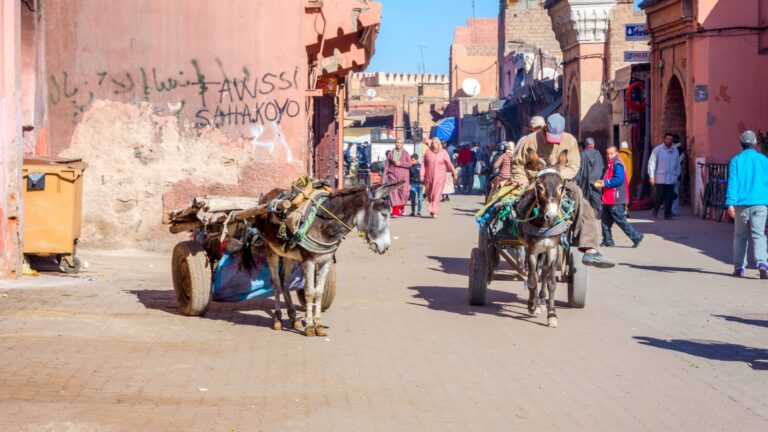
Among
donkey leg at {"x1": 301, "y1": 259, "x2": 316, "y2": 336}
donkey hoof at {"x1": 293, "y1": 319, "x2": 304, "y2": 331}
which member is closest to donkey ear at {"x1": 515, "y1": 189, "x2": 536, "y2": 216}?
donkey leg at {"x1": 301, "y1": 259, "x2": 316, "y2": 336}

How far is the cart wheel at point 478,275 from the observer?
37.8 feet

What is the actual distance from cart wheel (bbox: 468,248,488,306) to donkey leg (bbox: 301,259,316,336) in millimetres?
2228

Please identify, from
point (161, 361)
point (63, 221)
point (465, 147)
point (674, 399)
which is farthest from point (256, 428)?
point (465, 147)

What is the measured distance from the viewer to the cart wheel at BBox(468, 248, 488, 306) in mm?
11523

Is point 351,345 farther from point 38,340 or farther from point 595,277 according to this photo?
point 595,277

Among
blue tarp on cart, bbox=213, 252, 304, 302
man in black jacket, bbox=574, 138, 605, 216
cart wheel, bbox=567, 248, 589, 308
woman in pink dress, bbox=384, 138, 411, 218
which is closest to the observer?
blue tarp on cart, bbox=213, 252, 304, 302

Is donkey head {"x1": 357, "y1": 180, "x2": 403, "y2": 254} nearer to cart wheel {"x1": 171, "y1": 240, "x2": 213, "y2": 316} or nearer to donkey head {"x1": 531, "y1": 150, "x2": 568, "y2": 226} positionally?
donkey head {"x1": 531, "y1": 150, "x2": 568, "y2": 226}

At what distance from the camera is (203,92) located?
53.5 feet

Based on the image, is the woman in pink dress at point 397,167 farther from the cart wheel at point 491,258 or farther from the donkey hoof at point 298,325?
the donkey hoof at point 298,325

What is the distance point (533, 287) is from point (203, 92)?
23.6 feet

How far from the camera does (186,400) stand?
735cm

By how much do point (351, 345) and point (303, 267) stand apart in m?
0.84

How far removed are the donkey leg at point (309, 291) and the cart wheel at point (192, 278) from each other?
1173 mm

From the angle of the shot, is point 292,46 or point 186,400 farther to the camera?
point 292,46
